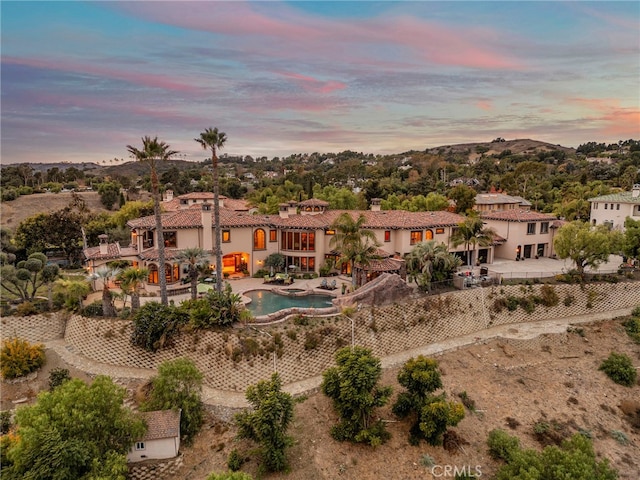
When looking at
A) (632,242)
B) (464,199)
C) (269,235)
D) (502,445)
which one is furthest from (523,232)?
(502,445)

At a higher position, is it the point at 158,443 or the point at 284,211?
the point at 284,211

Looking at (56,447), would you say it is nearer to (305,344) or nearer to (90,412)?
(90,412)

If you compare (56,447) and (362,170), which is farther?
(362,170)

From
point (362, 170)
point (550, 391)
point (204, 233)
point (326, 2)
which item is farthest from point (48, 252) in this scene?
point (362, 170)

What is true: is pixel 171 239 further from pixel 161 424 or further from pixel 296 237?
pixel 161 424

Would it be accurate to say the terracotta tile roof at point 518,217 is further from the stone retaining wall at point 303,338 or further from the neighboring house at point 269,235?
the stone retaining wall at point 303,338

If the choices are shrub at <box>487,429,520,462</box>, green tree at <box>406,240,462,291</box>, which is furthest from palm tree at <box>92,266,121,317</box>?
shrub at <box>487,429,520,462</box>

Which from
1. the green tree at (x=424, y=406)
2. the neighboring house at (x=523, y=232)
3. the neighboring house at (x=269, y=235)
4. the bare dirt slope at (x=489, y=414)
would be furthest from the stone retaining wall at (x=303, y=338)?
the neighboring house at (x=523, y=232)
